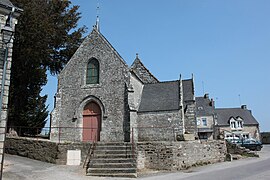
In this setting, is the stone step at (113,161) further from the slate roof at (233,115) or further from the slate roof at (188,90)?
the slate roof at (233,115)

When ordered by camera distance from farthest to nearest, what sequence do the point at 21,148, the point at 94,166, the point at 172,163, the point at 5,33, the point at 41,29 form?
the point at 41,29 → the point at 21,148 → the point at 172,163 → the point at 94,166 → the point at 5,33

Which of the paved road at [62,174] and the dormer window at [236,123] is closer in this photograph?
the paved road at [62,174]

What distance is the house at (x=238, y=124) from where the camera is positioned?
135 ft

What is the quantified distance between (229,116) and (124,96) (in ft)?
106

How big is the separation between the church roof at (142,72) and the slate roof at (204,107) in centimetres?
2131

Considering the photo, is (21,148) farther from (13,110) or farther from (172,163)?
(172,163)

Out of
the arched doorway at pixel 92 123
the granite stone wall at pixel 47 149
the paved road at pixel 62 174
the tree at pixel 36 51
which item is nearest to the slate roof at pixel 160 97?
the arched doorway at pixel 92 123

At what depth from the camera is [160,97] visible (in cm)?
1827

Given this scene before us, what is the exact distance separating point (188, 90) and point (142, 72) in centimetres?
502

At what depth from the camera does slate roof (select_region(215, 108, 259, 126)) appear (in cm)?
4234

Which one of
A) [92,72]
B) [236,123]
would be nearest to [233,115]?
[236,123]

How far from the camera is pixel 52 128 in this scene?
56.6ft

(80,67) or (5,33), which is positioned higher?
(80,67)

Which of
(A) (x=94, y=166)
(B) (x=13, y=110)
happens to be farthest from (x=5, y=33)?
(B) (x=13, y=110)
